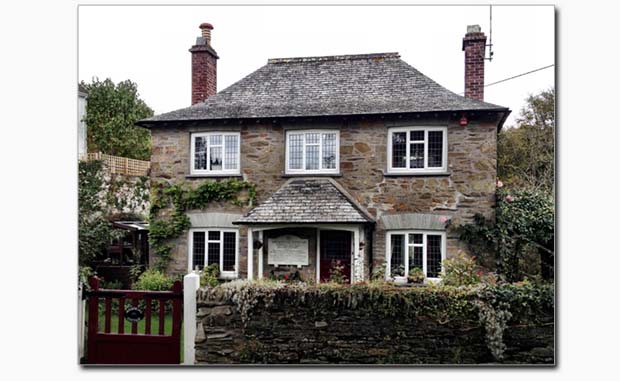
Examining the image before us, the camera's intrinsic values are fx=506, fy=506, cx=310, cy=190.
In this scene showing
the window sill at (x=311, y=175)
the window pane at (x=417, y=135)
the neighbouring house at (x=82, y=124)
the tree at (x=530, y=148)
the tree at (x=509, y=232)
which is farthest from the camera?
the tree at (x=530, y=148)

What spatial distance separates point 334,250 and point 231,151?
9.79 feet

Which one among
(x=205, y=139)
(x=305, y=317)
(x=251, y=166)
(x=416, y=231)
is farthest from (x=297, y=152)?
(x=305, y=317)

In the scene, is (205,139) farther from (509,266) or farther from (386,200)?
(509,266)

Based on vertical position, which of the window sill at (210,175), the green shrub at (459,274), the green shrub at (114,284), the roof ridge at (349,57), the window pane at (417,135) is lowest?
the green shrub at (114,284)

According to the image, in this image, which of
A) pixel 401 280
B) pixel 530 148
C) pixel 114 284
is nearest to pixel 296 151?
pixel 401 280

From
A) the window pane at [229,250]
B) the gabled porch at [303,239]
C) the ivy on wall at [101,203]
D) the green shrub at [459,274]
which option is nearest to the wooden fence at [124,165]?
the ivy on wall at [101,203]

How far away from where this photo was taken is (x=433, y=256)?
9.79 m

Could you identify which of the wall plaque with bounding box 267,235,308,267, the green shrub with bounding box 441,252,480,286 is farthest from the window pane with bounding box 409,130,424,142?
the wall plaque with bounding box 267,235,308,267

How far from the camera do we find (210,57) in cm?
1128

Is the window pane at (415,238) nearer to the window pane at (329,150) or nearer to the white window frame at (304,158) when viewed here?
the white window frame at (304,158)

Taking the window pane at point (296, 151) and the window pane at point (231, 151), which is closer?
the window pane at point (296, 151)

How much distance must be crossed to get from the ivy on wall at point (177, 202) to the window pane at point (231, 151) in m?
0.36

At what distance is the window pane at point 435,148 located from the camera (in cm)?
989

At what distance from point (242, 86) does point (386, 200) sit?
4.11 m
